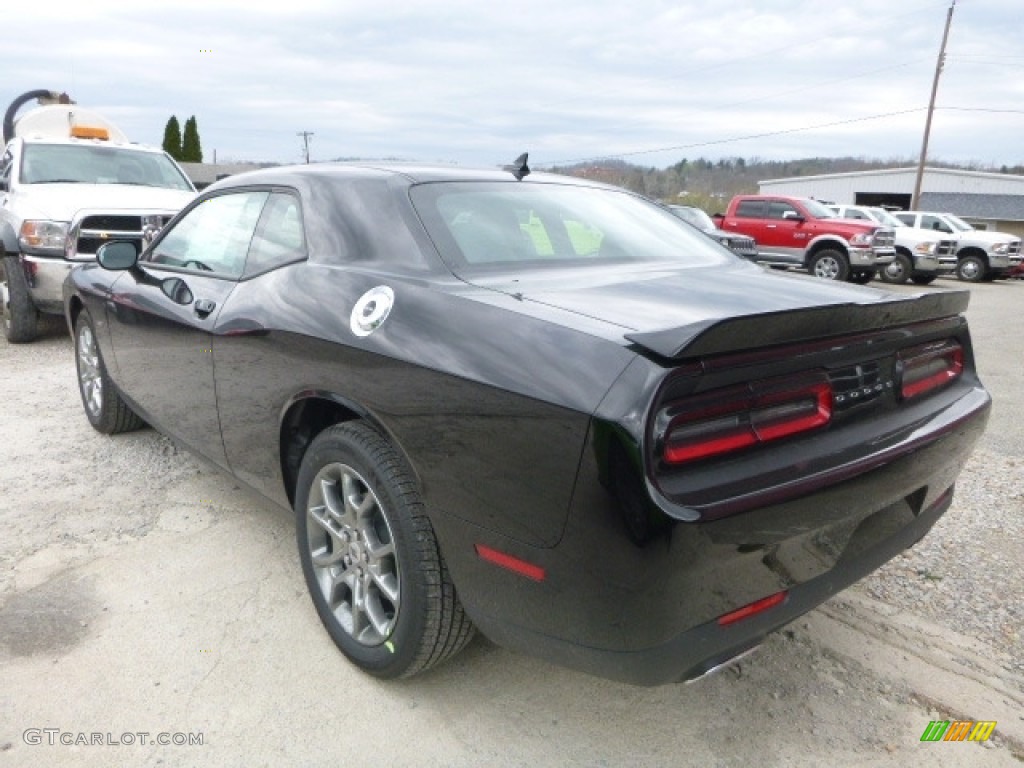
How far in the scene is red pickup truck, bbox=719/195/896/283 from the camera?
619 inches

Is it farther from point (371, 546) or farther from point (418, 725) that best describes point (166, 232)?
point (418, 725)

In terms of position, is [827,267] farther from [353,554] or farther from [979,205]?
[979,205]

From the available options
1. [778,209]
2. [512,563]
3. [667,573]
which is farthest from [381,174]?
[778,209]

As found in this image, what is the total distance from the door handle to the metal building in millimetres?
47869

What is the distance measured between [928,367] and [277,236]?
222 cm

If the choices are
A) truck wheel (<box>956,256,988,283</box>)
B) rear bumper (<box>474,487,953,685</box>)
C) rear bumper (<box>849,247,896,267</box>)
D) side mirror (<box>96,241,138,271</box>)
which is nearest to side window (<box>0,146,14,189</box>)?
side mirror (<box>96,241,138,271</box>)

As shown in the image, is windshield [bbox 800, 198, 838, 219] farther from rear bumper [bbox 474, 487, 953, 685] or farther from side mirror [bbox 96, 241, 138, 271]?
rear bumper [bbox 474, 487, 953, 685]

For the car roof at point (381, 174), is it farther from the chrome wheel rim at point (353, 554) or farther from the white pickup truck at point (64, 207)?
the white pickup truck at point (64, 207)

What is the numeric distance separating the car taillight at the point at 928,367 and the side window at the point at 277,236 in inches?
75.1

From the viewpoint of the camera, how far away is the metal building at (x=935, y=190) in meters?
44.5

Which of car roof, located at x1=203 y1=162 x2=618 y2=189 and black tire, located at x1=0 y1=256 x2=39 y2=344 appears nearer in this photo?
car roof, located at x1=203 y1=162 x2=618 y2=189

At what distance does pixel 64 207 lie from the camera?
7.05m

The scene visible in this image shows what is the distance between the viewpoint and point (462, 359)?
195 cm

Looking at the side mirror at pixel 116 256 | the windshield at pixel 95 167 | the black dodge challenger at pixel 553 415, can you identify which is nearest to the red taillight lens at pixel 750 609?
the black dodge challenger at pixel 553 415
